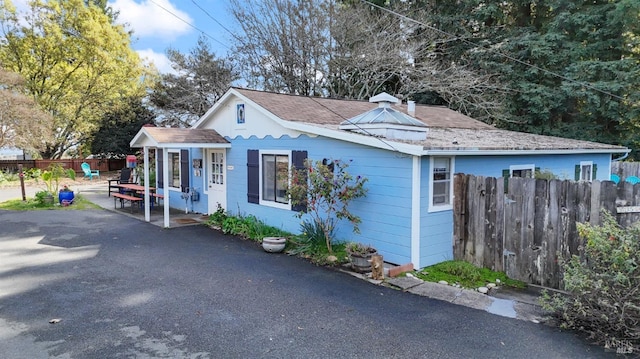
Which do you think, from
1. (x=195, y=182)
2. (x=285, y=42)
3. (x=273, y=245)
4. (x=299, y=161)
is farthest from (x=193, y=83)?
(x=273, y=245)

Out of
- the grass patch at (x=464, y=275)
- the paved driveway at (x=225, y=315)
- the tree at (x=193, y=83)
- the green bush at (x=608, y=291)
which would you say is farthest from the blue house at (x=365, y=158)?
the tree at (x=193, y=83)

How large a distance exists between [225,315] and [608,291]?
13.5 feet

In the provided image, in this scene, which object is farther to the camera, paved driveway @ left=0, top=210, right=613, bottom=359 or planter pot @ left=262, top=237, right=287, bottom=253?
planter pot @ left=262, top=237, right=287, bottom=253

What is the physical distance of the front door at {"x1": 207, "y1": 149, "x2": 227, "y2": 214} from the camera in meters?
10.9

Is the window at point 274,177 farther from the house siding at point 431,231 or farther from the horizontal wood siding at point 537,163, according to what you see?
the horizontal wood siding at point 537,163

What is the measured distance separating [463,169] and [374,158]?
1582 mm

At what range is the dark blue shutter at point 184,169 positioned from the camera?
11992 millimetres

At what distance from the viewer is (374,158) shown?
7004mm

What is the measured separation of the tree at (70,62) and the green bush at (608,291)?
25.7 metres

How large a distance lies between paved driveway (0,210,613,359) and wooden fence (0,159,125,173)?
20077 mm

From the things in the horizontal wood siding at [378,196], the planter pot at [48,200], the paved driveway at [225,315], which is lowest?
the paved driveway at [225,315]

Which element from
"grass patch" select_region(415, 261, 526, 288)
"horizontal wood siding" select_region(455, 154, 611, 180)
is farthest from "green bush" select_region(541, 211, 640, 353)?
"horizontal wood siding" select_region(455, 154, 611, 180)

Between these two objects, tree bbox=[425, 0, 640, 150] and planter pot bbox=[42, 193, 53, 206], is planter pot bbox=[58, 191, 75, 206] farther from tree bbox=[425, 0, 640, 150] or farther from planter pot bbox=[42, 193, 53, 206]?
tree bbox=[425, 0, 640, 150]

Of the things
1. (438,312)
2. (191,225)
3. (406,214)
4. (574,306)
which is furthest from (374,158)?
(191,225)
